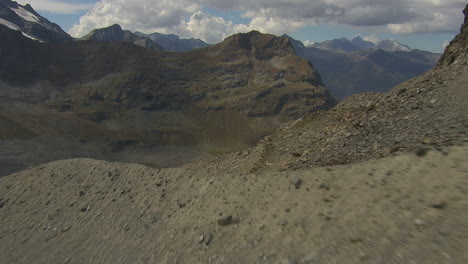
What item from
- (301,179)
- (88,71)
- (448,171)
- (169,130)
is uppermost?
(448,171)

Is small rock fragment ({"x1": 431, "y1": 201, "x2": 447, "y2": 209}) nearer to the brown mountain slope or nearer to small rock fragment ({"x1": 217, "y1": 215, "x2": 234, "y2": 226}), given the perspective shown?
the brown mountain slope

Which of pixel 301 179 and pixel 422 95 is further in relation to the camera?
pixel 422 95

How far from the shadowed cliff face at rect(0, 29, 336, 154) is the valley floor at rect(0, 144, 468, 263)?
11352 cm

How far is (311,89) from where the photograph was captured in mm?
173750

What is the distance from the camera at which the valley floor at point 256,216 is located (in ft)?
25.6

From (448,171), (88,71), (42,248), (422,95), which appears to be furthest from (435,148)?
(88,71)

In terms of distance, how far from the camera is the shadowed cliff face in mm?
147750

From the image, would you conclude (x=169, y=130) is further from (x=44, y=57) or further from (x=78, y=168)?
(x=78, y=168)

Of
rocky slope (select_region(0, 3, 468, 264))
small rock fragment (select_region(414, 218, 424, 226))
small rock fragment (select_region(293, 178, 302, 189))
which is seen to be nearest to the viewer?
small rock fragment (select_region(414, 218, 424, 226))

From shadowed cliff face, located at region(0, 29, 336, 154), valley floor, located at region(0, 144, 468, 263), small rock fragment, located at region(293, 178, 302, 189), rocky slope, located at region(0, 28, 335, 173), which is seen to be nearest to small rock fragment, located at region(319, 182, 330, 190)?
valley floor, located at region(0, 144, 468, 263)

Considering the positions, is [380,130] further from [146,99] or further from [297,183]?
[146,99]

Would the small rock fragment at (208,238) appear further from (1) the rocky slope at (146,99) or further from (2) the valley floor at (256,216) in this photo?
(1) the rocky slope at (146,99)

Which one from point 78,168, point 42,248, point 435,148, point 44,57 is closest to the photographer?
point 435,148

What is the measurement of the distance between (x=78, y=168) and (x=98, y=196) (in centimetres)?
411
